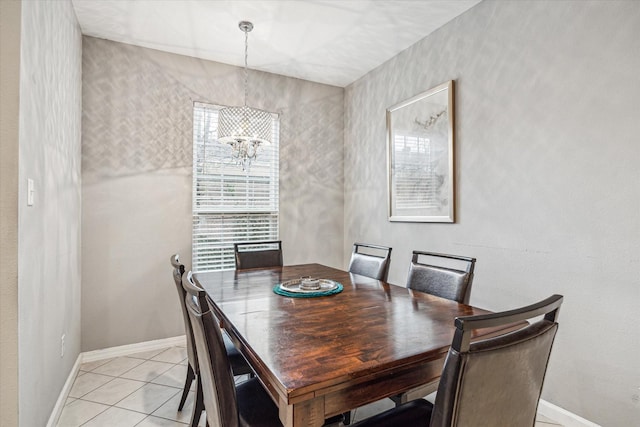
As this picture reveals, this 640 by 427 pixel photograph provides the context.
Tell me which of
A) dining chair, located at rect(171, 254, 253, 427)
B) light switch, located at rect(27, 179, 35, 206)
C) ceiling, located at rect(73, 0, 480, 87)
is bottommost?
dining chair, located at rect(171, 254, 253, 427)

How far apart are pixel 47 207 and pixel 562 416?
3157 millimetres

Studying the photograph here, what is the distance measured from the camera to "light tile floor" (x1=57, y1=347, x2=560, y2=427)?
2010 millimetres

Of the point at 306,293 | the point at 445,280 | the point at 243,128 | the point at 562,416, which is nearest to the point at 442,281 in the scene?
the point at 445,280

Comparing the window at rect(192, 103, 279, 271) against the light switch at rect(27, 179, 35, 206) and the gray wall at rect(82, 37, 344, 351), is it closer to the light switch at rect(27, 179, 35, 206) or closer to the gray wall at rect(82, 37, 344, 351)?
the gray wall at rect(82, 37, 344, 351)

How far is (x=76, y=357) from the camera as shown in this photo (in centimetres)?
265

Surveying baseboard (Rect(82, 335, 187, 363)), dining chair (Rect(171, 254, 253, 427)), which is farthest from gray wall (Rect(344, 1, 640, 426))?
baseboard (Rect(82, 335, 187, 363))

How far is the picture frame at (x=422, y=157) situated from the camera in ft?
8.98

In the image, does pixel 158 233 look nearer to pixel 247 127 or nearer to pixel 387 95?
pixel 247 127

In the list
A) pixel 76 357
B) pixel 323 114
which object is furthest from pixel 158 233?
pixel 323 114

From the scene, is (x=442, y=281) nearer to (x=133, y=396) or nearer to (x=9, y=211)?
(x=9, y=211)

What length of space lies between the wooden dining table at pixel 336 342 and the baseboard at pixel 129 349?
5.26 ft

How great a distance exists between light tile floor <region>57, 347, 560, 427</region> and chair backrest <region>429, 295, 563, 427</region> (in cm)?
137

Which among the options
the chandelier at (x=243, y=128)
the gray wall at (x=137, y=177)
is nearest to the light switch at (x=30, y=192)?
the chandelier at (x=243, y=128)

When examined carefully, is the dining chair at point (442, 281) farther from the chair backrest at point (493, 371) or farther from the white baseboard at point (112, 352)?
the white baseboard at point (112, 352)
